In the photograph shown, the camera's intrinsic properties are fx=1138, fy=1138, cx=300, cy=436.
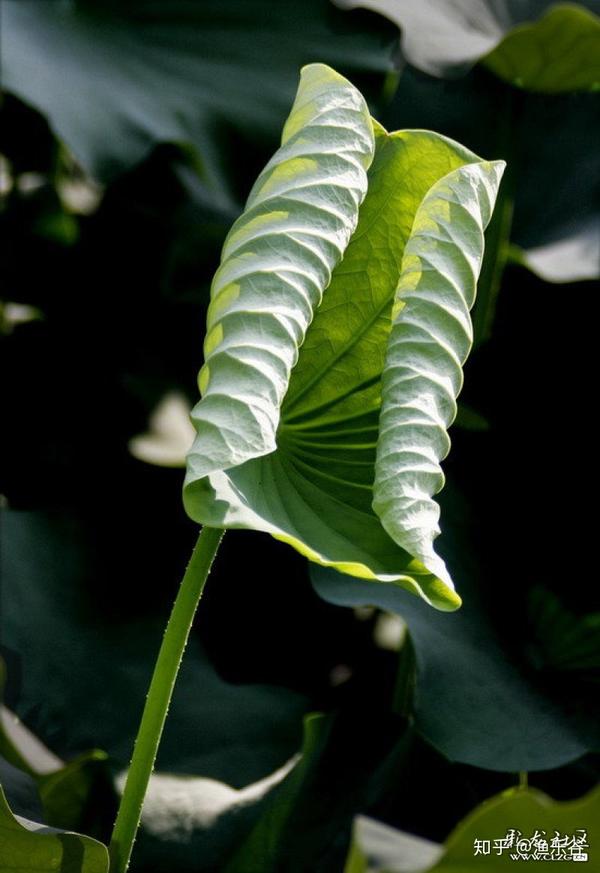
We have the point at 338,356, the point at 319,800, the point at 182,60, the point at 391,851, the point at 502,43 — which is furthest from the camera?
the point at 182,60

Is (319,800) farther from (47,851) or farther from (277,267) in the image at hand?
(277,267)

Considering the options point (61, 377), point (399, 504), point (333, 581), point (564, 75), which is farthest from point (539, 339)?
point (399, 504)

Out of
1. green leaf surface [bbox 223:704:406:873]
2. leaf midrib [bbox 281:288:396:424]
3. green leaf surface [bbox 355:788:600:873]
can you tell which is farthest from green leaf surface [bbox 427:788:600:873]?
green leaf surface [bbox 223:704:406:873]

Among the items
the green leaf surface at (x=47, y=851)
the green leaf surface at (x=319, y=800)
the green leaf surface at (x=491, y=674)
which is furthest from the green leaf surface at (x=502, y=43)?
the green leaf surface at (x=47, y=851)

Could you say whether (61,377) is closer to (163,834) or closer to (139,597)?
(139,597)

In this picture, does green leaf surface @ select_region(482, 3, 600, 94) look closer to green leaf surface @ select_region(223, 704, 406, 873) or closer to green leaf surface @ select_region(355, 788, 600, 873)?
green leaf surface @ select_region(223, 704, 406, 873)

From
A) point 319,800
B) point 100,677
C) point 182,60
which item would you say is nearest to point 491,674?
point 319,800

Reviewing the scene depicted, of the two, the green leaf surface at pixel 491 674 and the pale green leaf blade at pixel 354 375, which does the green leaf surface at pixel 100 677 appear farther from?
the pale green leaf blade at pixel 354 375
